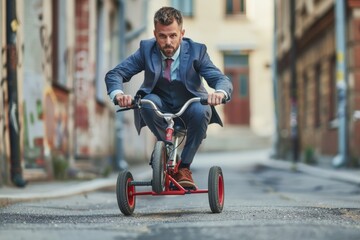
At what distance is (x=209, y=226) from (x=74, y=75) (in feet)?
38.1

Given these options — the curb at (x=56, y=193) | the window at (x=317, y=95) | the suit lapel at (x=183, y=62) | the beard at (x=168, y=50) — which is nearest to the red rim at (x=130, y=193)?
the suit lapel at (x=183, y=62)

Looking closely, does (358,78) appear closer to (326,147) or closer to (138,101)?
(326,147)

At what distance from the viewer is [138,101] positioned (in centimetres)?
727

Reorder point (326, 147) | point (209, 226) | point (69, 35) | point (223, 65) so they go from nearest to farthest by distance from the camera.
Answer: point (209, 226), point (69, 35), point (326, 147), point (223, 65)

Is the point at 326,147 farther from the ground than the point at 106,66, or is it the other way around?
the point at 106,66

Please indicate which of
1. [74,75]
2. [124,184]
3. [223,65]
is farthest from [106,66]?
[223,65]

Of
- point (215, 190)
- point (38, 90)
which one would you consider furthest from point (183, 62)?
point (38, 90)

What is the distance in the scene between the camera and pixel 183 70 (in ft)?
24.7

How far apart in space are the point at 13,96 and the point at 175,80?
4.73m

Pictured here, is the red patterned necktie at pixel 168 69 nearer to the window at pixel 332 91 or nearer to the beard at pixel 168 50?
the beard at pixel 168 50

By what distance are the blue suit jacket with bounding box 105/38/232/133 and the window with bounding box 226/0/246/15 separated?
111 feet

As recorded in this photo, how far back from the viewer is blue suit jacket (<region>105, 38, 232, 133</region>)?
7527 millimetres

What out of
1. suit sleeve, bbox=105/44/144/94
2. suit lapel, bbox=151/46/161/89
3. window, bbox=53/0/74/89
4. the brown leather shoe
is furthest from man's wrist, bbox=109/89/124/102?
window, bbox=53/0/74/89

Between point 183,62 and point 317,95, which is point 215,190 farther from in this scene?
point 317,95
